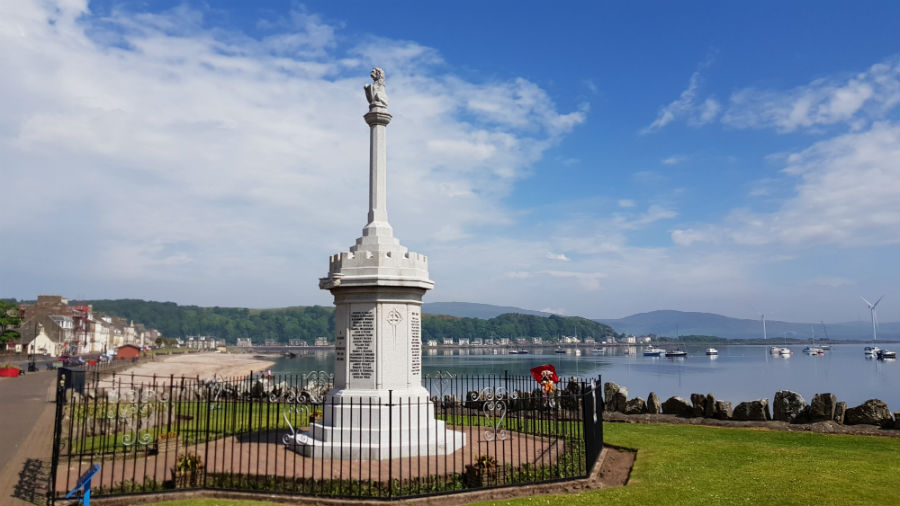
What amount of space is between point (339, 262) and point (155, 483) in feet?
18.2

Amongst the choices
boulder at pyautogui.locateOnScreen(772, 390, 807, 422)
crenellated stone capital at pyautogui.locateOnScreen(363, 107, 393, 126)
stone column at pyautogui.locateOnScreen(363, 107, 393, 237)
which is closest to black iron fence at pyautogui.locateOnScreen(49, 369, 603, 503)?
stone column at pyautogui.locateOnScreen(363, 107, 393, 237)

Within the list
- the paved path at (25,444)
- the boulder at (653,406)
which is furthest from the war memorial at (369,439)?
the boulder at (653,406)

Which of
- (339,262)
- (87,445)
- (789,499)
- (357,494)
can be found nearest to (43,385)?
(87,445)

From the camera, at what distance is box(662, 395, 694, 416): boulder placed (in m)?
20.6

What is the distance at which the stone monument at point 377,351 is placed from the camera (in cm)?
1234

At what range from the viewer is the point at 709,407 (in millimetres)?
20203

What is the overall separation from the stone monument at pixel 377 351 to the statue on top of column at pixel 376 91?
3041mm

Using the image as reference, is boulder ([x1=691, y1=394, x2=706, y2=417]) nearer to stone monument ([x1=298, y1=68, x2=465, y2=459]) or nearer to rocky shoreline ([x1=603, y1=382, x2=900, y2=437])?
rocky shoreline ([x1=603, y1=382, x2=900, y2=437])

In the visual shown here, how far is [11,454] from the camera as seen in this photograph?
1380 centimetres

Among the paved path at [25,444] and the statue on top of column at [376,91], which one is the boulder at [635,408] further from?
the paved path at [25,444]

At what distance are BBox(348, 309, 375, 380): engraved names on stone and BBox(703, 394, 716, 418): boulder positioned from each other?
13.2m

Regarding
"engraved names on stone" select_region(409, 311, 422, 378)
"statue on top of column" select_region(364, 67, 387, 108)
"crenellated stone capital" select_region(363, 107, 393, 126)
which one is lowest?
"engraved names on stone" select_region(409, 311, 422, 378)

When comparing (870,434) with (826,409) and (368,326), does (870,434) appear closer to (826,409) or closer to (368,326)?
(826,409)

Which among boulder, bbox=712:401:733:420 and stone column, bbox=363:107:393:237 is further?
boulder, bbox=712:401:733:420
